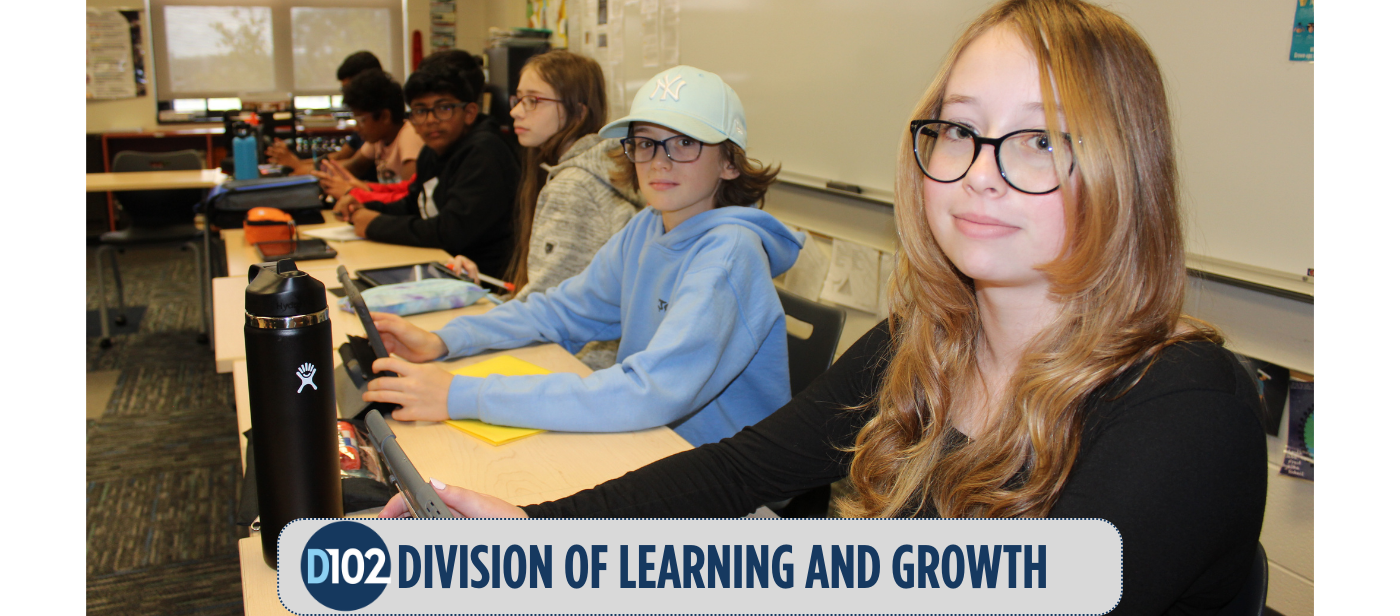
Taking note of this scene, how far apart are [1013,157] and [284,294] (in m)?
0.62

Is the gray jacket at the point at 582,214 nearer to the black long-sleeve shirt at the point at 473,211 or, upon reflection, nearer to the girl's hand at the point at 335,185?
the black long-sleeve shirt at the point at 473,211

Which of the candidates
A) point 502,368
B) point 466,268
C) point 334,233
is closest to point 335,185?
point 334,233

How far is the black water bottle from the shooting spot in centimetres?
74

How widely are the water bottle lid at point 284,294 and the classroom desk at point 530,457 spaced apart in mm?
389

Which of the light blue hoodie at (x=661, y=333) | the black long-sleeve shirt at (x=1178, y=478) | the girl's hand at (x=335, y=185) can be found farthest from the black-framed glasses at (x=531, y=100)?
the black long-sleeve shirt at (x=1178, y=478)

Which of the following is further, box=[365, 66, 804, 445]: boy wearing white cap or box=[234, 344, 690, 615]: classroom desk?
box=[365, 66, 804, 445]: boy wearing white cap

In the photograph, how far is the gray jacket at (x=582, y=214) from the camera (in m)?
2.14

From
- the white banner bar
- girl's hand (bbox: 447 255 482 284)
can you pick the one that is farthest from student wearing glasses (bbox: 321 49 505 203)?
the white banner bar

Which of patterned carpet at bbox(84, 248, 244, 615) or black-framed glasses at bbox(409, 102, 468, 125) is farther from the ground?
black-framed glasses at bbox(409, 102, 468, 125)

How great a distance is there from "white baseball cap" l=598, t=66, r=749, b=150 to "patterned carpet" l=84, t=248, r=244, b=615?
145 cm

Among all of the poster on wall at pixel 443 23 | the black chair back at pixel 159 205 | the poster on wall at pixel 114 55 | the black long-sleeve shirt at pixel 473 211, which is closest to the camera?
the black long-sleeve shirt at pixel 473 211

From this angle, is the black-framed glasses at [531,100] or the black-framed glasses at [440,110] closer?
the black-framed glasses at [531,100]

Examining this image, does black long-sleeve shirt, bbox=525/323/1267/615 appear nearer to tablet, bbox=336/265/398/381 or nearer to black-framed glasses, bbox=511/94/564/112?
tablet, bbox=336/265/398/381
